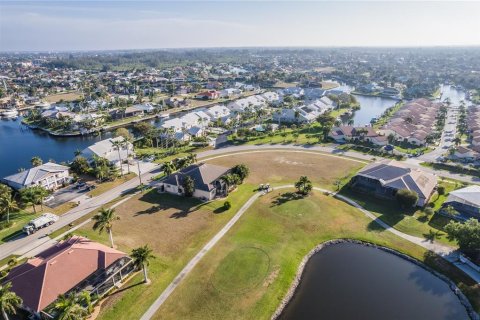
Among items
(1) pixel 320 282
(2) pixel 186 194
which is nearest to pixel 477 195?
(1) pixel 320 282

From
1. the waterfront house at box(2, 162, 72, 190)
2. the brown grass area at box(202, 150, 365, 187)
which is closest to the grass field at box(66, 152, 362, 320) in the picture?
the brown grass area at box(202, 150, 365, 187)

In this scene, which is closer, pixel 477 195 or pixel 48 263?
pixel 48 263

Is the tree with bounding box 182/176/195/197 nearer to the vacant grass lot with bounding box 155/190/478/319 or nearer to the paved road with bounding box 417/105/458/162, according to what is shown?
the vacant grass lot with bounding box 155/190/478/319

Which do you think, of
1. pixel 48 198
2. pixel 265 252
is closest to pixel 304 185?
pixel 265 252

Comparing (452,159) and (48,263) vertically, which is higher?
(48,263)

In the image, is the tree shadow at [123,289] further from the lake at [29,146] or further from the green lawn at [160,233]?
the lake at [29,146]

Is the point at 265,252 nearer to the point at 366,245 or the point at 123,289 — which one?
the point at 366,245

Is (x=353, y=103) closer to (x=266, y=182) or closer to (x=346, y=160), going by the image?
(x=346, y=160)
